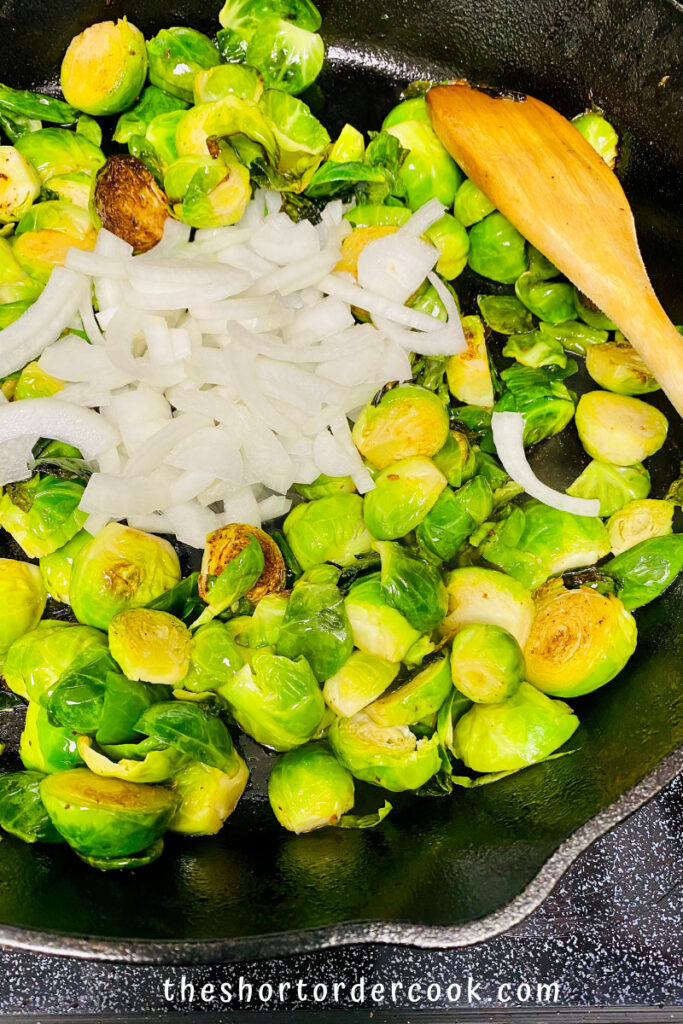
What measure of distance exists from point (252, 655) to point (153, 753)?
0.34 meters

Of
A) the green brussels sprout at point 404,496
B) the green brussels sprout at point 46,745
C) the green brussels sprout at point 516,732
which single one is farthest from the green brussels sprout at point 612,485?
the green brussels sprout at point 46,745

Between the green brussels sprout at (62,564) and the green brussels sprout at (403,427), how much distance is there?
852 millimetres

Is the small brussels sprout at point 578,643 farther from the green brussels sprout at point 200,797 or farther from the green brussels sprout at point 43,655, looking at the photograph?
the green brussels sprout at point 43,655

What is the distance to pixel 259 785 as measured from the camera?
87.4 inches

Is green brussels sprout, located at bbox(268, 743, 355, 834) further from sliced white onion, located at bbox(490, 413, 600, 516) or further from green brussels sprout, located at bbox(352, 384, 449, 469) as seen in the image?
sliced white onion, located at bbox(490, 413, 600, 516)

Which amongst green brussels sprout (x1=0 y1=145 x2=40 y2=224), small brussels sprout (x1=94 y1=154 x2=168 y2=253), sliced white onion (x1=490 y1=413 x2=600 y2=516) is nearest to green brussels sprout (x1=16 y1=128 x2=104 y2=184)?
green brussels sprout (x1=0 y1=145 x2=40 y2=224)

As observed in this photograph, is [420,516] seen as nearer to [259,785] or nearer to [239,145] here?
[259,785]

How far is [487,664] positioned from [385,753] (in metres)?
0.35

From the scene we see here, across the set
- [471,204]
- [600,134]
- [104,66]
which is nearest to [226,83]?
[104,66]

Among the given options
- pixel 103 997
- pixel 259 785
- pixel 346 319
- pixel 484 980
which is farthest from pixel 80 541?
pixel 484 980

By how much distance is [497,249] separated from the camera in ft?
8.27

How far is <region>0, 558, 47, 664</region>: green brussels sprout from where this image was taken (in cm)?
221

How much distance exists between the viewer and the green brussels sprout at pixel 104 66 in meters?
2.49

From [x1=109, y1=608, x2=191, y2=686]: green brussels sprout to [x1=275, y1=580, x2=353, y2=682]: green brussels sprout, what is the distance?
256mm
